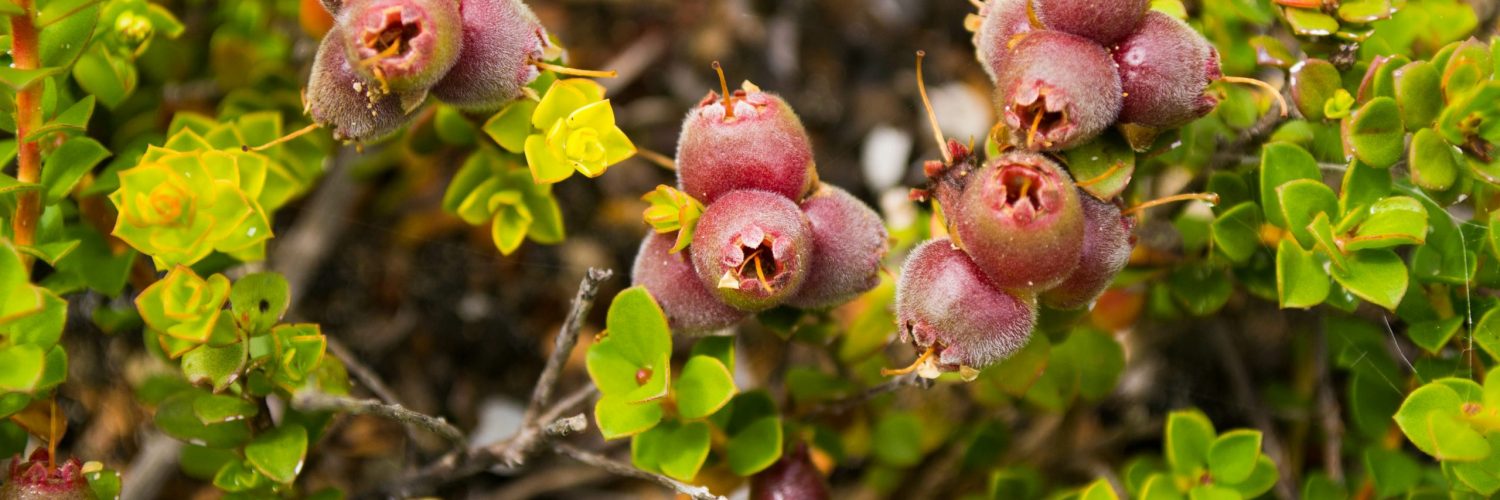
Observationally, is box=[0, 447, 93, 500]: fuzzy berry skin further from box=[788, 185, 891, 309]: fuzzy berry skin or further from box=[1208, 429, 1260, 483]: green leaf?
box=[1208, 429, 1260, 483]: green leaf

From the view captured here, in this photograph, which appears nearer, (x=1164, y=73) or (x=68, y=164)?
(x=1164, y=73)

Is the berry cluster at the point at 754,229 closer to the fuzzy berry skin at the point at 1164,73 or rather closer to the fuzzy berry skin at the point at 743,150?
the fuzzy berry skin at the point at 743,150

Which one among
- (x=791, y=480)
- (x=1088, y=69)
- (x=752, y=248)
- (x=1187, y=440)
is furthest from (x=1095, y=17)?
(x=791, y=480)

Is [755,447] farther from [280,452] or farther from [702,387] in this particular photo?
[280,452]

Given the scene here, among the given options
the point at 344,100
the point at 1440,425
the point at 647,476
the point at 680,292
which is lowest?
the point at 647,476

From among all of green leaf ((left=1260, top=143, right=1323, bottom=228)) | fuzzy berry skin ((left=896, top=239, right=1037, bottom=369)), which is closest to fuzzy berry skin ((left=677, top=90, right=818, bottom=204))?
fuzzy berry skin ((left=896, top=239, right=1037, bottom=369))

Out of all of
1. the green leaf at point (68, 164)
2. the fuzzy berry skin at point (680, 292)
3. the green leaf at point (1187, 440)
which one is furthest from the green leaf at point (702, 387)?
the green leaf at point (68, 164)
